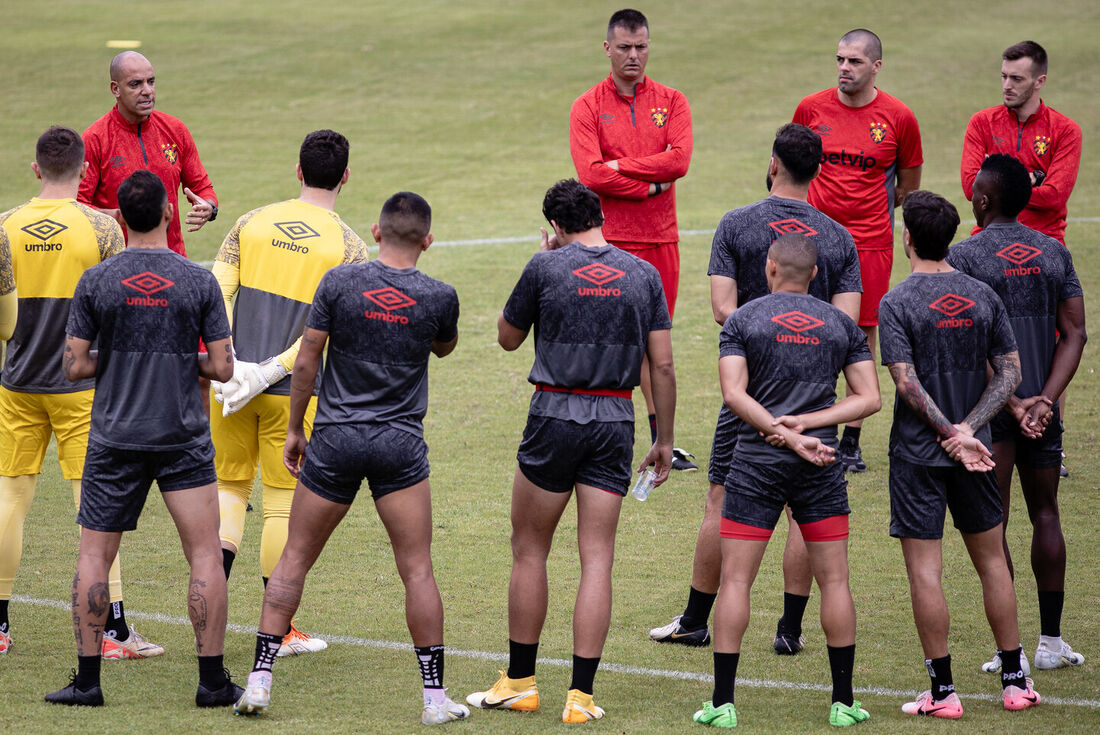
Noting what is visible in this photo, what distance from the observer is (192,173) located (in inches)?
333

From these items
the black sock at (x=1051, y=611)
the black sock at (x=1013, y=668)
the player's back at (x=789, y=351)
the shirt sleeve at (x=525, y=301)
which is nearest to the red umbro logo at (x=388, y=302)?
the shirt sleeve at (x=525, y=301)

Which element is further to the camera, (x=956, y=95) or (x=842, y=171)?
(x=956, y=95)

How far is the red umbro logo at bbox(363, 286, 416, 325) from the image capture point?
18.2 feet

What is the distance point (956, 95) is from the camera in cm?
2388

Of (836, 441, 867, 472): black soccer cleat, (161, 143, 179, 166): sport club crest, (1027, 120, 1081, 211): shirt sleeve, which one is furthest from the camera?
(836, 441, 867, 472): black soccer cleat

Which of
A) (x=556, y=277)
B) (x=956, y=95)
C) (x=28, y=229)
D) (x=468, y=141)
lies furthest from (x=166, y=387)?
(x=956, y=95)

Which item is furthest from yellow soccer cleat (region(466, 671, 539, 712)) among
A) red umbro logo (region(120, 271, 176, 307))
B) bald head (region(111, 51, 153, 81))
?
bald head (region(111, 51, 153, 81))

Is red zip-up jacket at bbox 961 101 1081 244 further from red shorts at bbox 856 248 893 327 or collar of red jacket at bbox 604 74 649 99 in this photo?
collar of red jacket at bbox 604 74 649 99

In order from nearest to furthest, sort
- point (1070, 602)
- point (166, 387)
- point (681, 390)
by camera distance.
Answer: point (166, 387)
point (1070, 602)
point (681, 390)

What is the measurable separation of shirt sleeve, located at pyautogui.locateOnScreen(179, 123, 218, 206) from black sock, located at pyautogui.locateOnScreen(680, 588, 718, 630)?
159 inches

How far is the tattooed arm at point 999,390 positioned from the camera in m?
5.87

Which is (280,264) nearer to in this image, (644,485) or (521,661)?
(644,485)

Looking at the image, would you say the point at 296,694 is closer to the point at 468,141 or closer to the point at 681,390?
the point at 681,390

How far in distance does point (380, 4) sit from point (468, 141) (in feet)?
41.5
